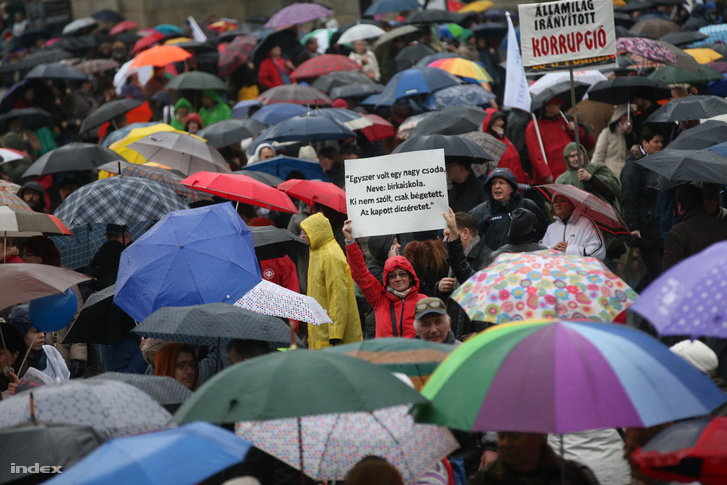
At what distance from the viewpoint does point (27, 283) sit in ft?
24.8

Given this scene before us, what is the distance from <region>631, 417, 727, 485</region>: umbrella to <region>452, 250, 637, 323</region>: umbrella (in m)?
1.68

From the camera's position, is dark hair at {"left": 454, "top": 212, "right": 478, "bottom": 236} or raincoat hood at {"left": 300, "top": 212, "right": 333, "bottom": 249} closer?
dark hair at {"left": 454, "top": 212, "right": 478, "bottom": 236}

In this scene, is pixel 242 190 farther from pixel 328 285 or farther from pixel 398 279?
pixel 398 279

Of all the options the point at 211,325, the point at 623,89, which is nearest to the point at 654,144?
the point at 623,89

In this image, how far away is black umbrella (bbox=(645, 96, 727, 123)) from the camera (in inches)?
453

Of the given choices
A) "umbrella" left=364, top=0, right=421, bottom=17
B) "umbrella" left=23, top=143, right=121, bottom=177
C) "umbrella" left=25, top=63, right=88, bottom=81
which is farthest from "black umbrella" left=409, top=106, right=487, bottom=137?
"umbrella" left=364, top=0, right=421, bottom=17

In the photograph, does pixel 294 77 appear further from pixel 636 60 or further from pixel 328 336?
pixel 328 336

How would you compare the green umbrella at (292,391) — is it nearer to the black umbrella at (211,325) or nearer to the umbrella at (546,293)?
the umbrella at (546,293)

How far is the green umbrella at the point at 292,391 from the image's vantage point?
459 cm

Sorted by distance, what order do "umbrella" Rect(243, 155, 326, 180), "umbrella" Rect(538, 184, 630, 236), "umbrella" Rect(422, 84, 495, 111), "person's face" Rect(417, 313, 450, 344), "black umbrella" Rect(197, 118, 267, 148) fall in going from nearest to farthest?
"person's face" Rect(417, 313, 450, 344), "umbrella" Rect(538, 184, 630, 236), "umbrella" Rect(243, 155, 326, 180), "umbrella" Rect(422, 84, 495, 111), "black umbrella" Rect(197, 118, 267, 148)

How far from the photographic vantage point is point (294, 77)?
1909cm

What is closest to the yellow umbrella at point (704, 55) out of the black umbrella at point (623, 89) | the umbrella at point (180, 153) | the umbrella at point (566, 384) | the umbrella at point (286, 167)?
the black umbrella at point (623, 89)

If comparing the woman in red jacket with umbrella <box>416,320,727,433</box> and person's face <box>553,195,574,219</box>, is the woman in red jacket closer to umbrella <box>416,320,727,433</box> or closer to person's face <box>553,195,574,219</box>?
person's face <box>553,195,574,219</box>

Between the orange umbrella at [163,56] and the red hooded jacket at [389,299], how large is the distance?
492 inches
